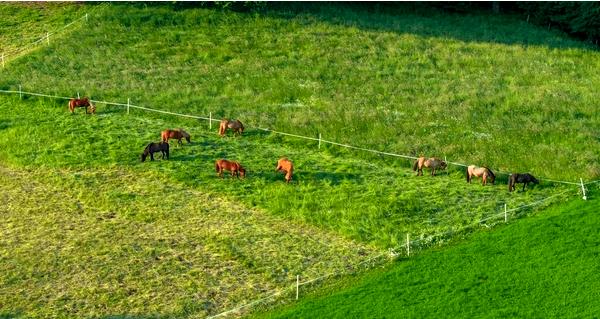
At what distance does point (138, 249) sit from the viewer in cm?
4712

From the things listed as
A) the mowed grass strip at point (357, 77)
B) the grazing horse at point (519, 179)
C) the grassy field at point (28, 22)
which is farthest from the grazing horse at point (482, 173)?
the grassy field at point (28, 22)

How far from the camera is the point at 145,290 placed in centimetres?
4341

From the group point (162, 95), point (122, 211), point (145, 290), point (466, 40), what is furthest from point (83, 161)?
point (466, 40)

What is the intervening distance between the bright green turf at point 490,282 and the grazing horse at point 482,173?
501 cm

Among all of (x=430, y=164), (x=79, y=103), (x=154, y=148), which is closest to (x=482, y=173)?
(x=430, y=164)

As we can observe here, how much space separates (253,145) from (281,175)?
4879 mm

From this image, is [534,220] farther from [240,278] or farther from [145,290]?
[145,290]

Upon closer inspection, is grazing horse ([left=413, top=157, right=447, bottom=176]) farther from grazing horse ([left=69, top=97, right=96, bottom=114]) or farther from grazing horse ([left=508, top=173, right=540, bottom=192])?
grazing horse ([left=69, top=97, right=96, bottom=114])

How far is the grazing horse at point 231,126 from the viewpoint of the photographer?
60250 millimetres

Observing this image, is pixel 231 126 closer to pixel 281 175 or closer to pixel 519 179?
pixel 281 175

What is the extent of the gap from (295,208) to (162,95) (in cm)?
1827

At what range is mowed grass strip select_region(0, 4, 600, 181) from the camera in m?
60.5

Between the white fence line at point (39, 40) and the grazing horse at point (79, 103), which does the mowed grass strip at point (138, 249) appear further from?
the white fence line at point (39, 40)

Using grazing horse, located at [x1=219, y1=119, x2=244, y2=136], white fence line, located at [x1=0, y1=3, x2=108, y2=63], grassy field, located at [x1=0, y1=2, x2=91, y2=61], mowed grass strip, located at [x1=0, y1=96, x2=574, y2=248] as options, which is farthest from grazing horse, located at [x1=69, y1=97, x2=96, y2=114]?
grassy field, located at [x1=0, y1=2, x2=91, y2=61]
